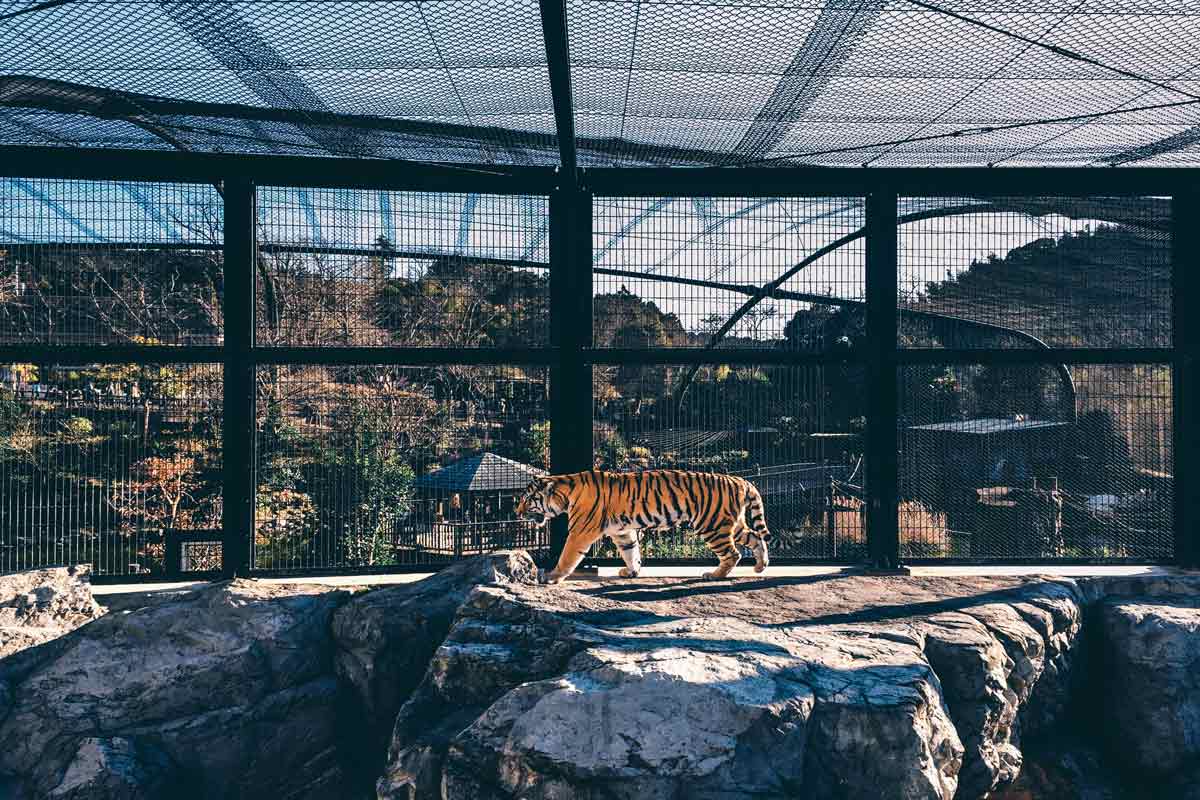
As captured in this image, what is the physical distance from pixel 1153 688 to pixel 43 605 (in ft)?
22.0

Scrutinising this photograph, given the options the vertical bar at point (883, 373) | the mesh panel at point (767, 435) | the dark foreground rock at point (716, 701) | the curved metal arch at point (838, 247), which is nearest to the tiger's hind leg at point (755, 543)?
the mesh panel at point (767, 435)

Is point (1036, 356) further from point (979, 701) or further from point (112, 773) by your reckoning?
point (112, 773)

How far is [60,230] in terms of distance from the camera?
6059 mm

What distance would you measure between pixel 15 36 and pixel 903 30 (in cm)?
467

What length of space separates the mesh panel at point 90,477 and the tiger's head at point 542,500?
2366 millimetres

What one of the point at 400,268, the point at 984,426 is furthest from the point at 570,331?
the point at 984,426

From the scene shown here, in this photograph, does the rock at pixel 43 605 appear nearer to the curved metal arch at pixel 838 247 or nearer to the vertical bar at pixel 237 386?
the vertical bar at pixel 237 386

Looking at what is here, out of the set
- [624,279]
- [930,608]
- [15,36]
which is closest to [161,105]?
[15,36]

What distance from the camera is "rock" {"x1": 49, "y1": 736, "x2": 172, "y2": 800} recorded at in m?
4.36

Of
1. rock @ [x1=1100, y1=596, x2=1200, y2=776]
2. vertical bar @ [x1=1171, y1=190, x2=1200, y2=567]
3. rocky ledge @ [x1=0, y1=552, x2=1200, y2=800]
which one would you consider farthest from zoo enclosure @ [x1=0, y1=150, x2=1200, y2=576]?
rock @ [x1=1100, y1=596, x2=1200, y2=776]

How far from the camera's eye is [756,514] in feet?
20.8

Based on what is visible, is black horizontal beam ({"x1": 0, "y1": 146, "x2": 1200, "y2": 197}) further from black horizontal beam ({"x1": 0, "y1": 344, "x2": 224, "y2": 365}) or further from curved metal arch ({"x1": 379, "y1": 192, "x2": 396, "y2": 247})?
black horizontal beam ({"x1": 0, "y1": 344, "x2": 224, "y2": 365})

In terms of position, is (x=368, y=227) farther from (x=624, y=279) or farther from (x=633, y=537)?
(x=633, y=537)

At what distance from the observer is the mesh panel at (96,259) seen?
19.9ft
